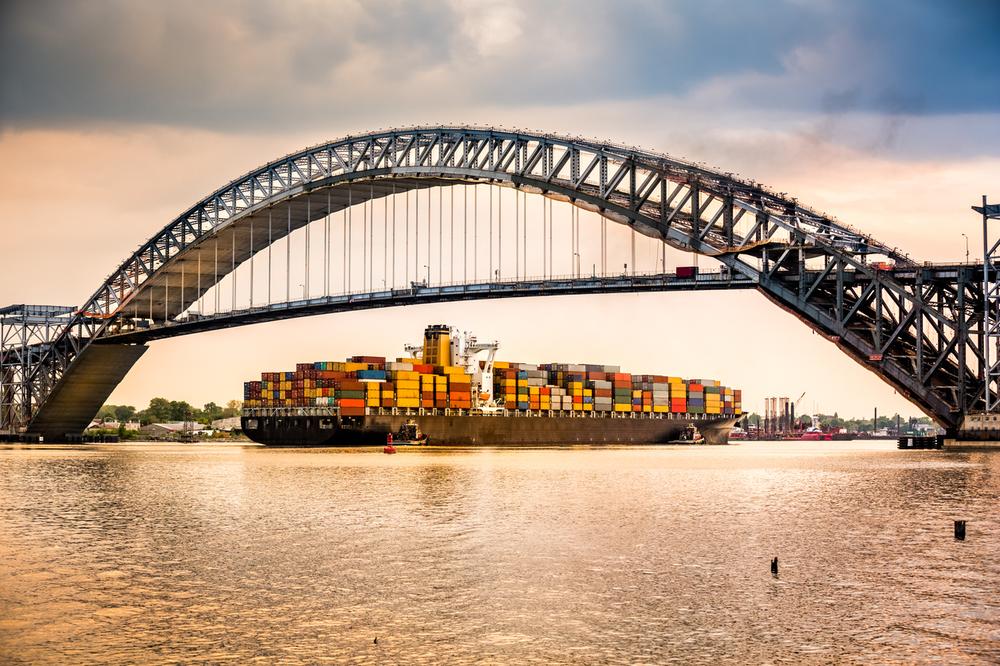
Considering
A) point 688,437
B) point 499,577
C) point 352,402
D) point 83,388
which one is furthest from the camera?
point 688,437

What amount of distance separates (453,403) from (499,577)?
9193 cm

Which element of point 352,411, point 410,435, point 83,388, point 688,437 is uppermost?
point 83,388

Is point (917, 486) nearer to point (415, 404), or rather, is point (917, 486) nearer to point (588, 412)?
point (415, 404)

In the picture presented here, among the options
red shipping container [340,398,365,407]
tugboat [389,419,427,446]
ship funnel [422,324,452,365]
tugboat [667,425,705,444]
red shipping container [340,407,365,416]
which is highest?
ship funnel [422,324,452,365]

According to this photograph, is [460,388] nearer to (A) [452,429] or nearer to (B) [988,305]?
(A) [452,429]

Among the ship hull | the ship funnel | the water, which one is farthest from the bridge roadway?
the water

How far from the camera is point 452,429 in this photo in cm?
11488

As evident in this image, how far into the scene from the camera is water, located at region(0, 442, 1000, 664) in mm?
17625

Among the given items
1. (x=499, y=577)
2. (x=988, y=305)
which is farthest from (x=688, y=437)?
(x=499, y=577)

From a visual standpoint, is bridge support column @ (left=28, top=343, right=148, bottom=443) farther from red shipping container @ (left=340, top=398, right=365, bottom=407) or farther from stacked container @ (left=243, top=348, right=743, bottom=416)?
red shipping container @ (left=340, top=398, right=365, bottom=407)

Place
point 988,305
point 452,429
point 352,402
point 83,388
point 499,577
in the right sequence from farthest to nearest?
point 83,388
point 452,429
point 352,402
point 988,305
point 499,577

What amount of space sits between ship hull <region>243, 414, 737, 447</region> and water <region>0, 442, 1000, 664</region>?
212ft

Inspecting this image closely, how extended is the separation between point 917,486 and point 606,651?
112ft

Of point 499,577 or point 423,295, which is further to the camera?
point 423,295
